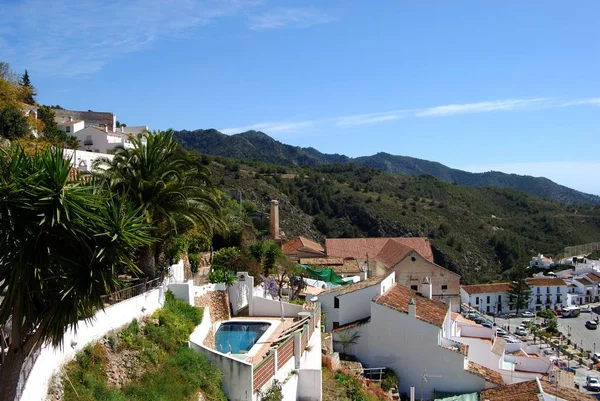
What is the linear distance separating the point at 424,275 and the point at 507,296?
144 ft

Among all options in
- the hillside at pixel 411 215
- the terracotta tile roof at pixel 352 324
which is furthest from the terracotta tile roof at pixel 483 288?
the terracotta tile roof at pixel 352 324

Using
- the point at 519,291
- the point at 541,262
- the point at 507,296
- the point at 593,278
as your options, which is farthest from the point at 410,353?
the point at 541,262

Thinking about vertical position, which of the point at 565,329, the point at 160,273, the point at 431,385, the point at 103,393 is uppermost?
the point at 160,273

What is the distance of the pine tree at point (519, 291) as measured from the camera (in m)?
83.6

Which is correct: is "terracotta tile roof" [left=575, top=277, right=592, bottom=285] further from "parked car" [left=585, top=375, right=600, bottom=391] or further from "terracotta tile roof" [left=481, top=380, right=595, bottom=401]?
"terracotta tile roof" [left=481, top=380, right=595, bottom=401]

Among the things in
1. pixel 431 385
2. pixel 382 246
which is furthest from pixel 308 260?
pixel 431 385

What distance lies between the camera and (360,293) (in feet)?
91.6

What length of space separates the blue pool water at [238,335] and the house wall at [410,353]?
694cm

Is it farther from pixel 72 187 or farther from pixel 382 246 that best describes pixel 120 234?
pixel 382 246

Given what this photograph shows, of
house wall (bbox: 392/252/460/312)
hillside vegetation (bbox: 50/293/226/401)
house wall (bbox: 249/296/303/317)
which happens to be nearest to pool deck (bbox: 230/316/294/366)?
house wall (bbox: 249/296/303/317)

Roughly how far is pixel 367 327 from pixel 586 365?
1617 inches

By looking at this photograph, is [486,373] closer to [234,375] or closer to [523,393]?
[523,393]

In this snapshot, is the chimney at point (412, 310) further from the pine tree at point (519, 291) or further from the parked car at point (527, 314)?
the parked car at point (527, 314)

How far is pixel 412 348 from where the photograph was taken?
82.0 feet
